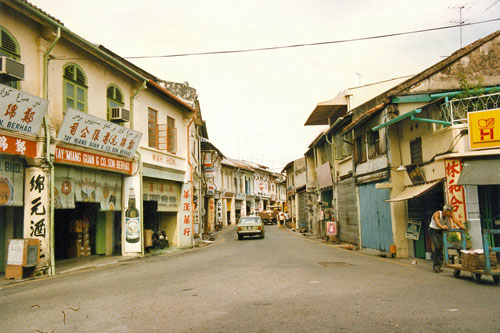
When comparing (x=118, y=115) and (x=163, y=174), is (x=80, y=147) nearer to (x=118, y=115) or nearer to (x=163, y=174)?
(x=118, y=115)

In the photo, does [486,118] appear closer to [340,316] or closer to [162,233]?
[340,316]

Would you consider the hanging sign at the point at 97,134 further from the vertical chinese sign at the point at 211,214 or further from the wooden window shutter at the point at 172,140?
the vertical chinese sign at the point at 211,214

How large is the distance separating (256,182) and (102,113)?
4721 centimetres

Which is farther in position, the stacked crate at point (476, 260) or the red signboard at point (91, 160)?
the red signboard at point (91, 160)

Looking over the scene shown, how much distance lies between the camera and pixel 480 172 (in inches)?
465

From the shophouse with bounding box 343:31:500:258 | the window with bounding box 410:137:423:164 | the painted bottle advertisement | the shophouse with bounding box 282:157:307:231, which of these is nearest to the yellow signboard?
the shophouse with bounding box 343:31:500:258

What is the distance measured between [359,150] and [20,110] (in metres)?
15.1

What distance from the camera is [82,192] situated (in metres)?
14.5

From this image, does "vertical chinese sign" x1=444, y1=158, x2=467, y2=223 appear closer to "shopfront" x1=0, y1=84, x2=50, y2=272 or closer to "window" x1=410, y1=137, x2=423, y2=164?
"window" x1=410, y1=137, x2=423, y2=164

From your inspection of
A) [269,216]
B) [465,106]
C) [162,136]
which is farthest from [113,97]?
[269,216]

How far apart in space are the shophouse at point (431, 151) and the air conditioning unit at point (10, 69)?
1121 centimetres

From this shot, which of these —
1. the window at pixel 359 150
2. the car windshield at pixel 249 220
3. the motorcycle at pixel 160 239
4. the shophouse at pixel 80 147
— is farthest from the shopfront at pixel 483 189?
the car windshield at pixel 249 220

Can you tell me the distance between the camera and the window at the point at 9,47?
36.4 ft

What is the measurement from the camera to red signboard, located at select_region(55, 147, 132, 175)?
13164 millimetres
